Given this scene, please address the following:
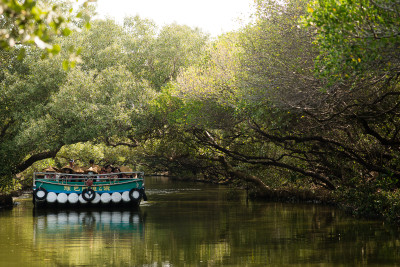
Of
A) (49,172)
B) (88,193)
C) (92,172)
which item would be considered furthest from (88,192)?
(49,172)

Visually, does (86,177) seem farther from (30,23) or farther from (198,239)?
(30,23)

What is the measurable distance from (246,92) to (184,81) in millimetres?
6272

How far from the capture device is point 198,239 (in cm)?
1761

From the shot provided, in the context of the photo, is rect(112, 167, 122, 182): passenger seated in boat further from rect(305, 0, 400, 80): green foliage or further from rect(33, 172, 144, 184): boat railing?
rect(305, 0, 400, 80): green foliage

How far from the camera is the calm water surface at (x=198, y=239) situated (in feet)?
45.3

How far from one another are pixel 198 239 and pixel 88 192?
1337 centimetres

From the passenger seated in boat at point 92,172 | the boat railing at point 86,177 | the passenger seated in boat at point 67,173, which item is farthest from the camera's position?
the passenger seated in boat at point 67,173

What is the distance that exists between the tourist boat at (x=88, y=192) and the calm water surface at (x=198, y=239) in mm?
2017

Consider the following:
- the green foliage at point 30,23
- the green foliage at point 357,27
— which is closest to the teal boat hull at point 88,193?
the green foliage at point 357,27

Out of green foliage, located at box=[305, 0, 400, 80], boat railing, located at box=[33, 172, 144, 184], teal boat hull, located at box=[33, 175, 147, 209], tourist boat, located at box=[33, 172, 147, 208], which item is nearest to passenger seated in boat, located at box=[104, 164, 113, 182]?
boat railing, located at box=[33, 172, 144, 184]

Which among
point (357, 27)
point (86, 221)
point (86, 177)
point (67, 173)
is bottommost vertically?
point (86, 221)

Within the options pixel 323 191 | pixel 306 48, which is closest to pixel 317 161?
pixel 323 191

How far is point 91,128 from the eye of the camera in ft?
96.1

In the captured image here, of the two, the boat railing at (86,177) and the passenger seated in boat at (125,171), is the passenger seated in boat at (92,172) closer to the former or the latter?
A: the boat railing at (86,177)
